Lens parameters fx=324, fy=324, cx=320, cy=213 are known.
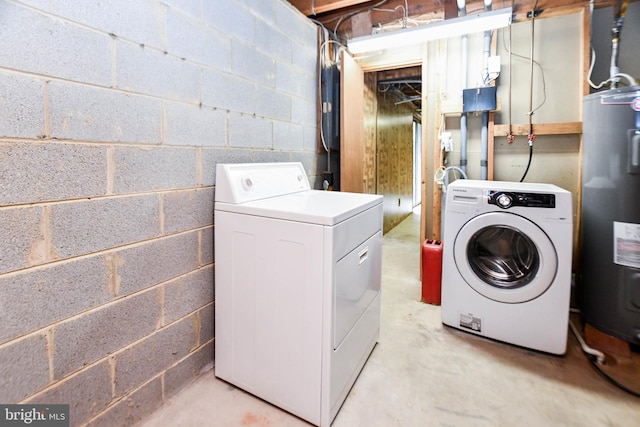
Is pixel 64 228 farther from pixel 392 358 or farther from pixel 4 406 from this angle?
pixel 392 358

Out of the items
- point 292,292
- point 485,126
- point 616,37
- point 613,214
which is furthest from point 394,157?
point 292,292

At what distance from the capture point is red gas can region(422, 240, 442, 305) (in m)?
2.49

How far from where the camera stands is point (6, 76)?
37.4 inches

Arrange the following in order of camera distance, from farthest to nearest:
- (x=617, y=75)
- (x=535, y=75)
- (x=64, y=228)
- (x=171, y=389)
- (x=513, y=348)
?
(x=535, y=75)
(x=617, y=75)
(x=513, y=348)
(x=171, y=389)
(x=64, y=228)

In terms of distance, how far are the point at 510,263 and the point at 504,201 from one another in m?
0.47

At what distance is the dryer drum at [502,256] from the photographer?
1.96 m

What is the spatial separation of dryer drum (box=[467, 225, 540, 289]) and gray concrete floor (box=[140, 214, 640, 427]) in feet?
1.35

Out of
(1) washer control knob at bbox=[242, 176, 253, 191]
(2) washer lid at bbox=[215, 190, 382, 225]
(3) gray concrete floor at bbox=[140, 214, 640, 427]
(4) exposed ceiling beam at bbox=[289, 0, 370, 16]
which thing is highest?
(4) exposed ceiling beam at bbox=[289, 0, 370, 16]

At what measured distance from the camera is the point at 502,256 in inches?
84.3

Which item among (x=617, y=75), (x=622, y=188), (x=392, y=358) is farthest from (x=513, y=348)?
(x=617, y=75)

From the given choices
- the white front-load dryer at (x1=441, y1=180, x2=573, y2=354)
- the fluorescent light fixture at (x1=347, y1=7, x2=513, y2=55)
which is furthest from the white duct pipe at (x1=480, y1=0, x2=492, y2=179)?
the white front-load dryer at (x1=441, y1=180, x2=573, y2=354)

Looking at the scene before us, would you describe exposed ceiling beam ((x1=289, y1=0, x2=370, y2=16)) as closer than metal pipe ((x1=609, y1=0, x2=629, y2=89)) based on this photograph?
No

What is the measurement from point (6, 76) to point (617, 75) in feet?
10.5

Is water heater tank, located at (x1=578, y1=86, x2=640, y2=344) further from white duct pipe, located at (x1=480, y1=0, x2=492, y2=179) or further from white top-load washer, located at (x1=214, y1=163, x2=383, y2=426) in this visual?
white top-load washer, located at (x1=214, y1=163, x2=383, y2=426)
